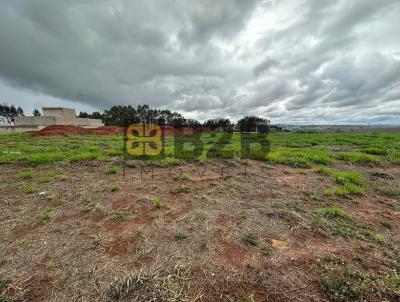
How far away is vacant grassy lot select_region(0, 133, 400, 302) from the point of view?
1.81 meters

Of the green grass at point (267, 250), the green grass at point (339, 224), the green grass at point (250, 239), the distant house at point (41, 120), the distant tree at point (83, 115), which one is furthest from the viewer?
the distant tree at point (83, 115)

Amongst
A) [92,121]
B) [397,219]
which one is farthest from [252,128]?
[397,219]

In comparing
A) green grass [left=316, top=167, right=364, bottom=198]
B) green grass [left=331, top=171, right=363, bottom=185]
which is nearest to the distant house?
green grass [left=316, top=167, right=364, bottom=198]

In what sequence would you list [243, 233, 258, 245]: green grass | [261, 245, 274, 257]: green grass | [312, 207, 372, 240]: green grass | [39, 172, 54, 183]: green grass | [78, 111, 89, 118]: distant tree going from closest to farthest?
[261, 245, 274, 257]: green grass
[243, 233, 258, 245]: green grass
[312, 207, 372, 240]: green grass
[39, 172, 54, 183]: green grass
[78, 111, 89, 118]: distant tree

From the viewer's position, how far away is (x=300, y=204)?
3.75 m

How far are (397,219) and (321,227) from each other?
1536mm

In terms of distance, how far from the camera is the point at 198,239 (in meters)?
2.58

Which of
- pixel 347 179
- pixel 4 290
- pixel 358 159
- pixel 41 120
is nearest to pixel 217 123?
pixel 41 120

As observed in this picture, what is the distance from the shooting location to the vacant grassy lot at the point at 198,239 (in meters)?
1.81

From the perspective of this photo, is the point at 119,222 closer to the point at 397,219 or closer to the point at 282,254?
the point at 282,254

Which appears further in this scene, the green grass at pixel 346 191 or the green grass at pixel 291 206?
the green grass at pixel 346 191
